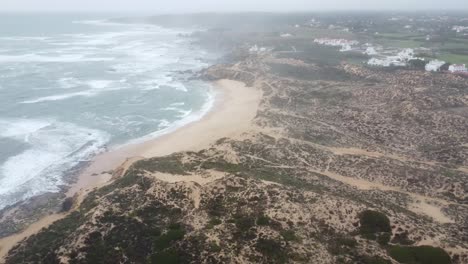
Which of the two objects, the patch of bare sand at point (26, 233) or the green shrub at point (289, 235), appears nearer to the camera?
the green shrub at point (289, 235)

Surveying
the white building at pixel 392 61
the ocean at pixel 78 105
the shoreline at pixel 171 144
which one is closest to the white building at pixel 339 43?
the white building at pixel 392 61

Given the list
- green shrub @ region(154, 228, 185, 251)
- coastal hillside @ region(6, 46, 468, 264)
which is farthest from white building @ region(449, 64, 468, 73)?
green shrub @ region(154, 228, 185, 251)

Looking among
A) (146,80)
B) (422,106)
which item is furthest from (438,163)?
(146,80)

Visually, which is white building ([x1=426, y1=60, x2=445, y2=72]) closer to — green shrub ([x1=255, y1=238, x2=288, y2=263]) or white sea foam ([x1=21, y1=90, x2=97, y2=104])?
white sea foam ([x1=21, y1=90, x2=97, y2=104])

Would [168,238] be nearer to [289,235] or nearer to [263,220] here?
[263,220]

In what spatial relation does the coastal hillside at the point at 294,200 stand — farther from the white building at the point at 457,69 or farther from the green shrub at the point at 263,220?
the white building at the point at 457,69
